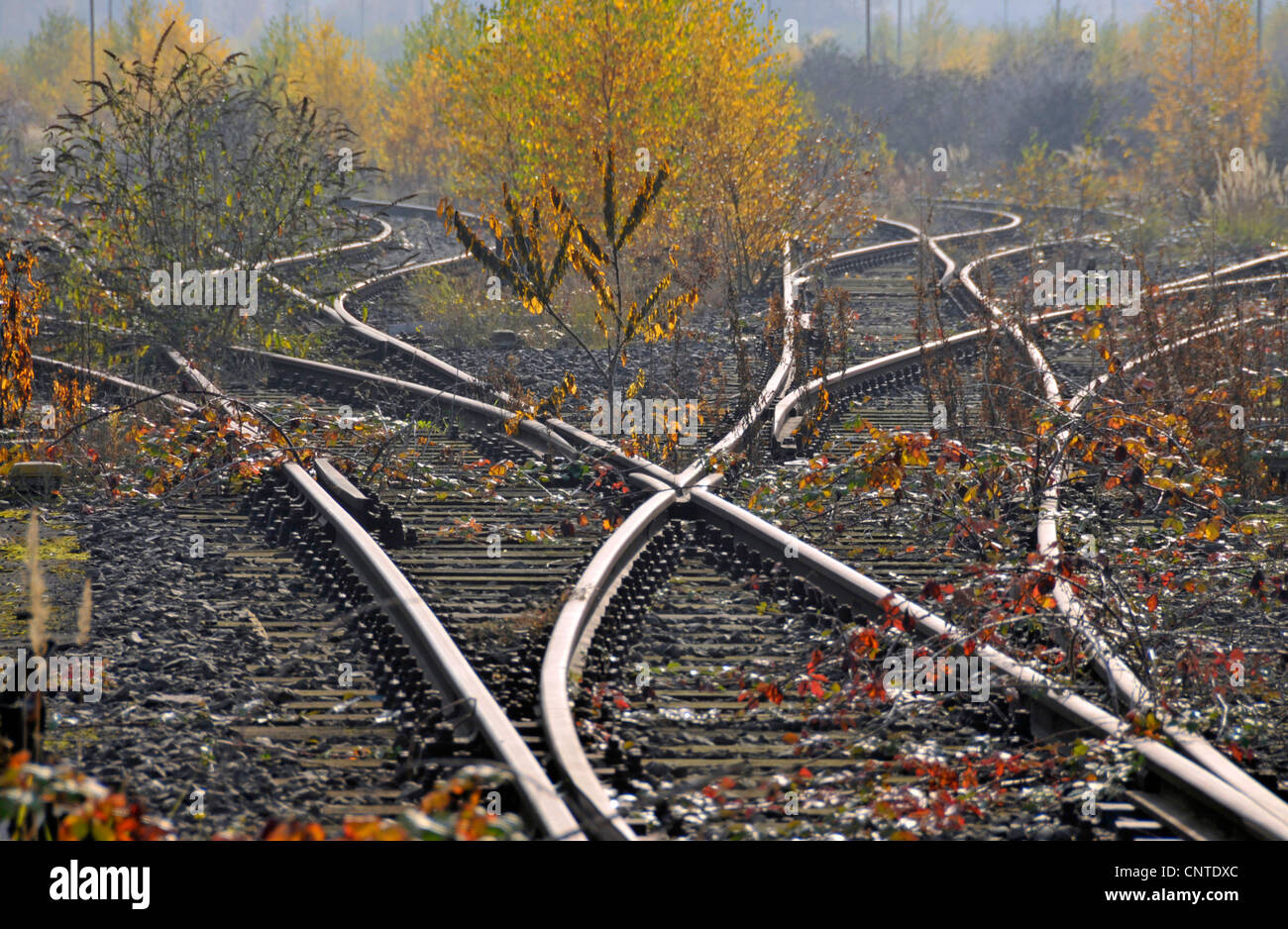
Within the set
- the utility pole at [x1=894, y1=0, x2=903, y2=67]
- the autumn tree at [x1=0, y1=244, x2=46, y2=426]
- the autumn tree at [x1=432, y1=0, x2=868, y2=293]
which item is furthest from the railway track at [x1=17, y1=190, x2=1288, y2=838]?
the utility pole at [x1=894, y1=0, x2=903, y2=67]

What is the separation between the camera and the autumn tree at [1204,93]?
26.2 m

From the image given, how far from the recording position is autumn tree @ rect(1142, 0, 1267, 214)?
85.9 feet

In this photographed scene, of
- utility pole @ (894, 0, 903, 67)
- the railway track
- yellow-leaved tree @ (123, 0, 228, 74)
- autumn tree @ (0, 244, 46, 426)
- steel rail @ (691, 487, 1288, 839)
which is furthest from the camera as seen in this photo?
utility pole @ (894, 0, 903, 67)

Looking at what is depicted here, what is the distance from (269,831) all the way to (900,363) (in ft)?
29.9

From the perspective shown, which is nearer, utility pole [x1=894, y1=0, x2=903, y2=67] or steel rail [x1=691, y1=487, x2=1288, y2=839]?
steel rail [x1=691, y1=487, x2=1288, y2=839]

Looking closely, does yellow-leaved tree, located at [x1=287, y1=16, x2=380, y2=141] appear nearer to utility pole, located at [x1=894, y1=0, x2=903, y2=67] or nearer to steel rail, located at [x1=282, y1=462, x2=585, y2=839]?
steel rail, located at [x1=282, y1=462, x2=585, y2=839]

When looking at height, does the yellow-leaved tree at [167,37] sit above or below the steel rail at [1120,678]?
above

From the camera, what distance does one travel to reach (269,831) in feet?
7.90

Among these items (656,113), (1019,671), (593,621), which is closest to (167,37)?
(656,113)

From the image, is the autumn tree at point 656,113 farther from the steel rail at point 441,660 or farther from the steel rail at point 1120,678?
the steel rail at point 441,660

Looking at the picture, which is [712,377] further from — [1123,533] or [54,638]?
[54,638]

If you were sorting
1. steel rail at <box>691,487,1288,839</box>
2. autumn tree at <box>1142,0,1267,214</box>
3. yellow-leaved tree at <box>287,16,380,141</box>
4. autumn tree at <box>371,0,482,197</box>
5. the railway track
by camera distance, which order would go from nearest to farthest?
steel rail at <box>691,487,1288,839</box> < the railway track < autumn tree at <box>1142,0,1267,214</box> < autumn tree at <box>371,0,482,197</box> < yellow-leaved tree at <box>287,16,380,141</box>

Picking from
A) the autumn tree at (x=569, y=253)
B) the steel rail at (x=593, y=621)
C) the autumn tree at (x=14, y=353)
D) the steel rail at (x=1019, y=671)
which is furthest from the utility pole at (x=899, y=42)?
the steel rail at (x=1019, y=671)
